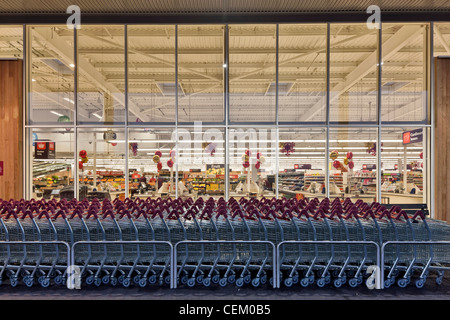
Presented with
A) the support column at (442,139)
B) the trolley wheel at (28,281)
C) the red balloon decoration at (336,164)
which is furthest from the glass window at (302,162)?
the trolley wheel at (28,281)

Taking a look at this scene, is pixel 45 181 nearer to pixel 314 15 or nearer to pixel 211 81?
pixel 211 81

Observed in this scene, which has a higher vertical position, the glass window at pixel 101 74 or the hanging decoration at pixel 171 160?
the glass window at pixel 101 74

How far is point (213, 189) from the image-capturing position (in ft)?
35.3

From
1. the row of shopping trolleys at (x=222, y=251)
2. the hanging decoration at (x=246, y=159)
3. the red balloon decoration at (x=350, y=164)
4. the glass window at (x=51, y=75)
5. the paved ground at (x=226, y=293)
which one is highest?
the glass window at (x=51, y=75)

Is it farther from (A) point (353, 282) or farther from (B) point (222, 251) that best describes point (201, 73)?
(A) point (353, 282)

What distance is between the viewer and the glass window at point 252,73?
10188 millimetres

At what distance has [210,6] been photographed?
9.48m

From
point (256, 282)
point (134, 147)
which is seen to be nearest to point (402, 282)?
point (256, 282)

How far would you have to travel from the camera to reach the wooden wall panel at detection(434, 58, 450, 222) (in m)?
9.53

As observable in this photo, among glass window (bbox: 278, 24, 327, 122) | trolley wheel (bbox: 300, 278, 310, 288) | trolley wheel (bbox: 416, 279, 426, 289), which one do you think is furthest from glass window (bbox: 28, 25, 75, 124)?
trolley wheel (bbox: 416, 279, 426, 289)

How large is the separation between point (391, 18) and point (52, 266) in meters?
10.3

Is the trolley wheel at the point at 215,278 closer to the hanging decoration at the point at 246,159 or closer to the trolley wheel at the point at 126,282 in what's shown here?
the trolley wheel at the point at 126,282

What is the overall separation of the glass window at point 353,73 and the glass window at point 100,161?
21.0ft

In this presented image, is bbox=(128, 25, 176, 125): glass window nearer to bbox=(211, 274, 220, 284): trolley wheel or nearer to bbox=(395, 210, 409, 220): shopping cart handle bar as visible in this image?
bbox=(211, 274, 220, 284): trolley wheel
